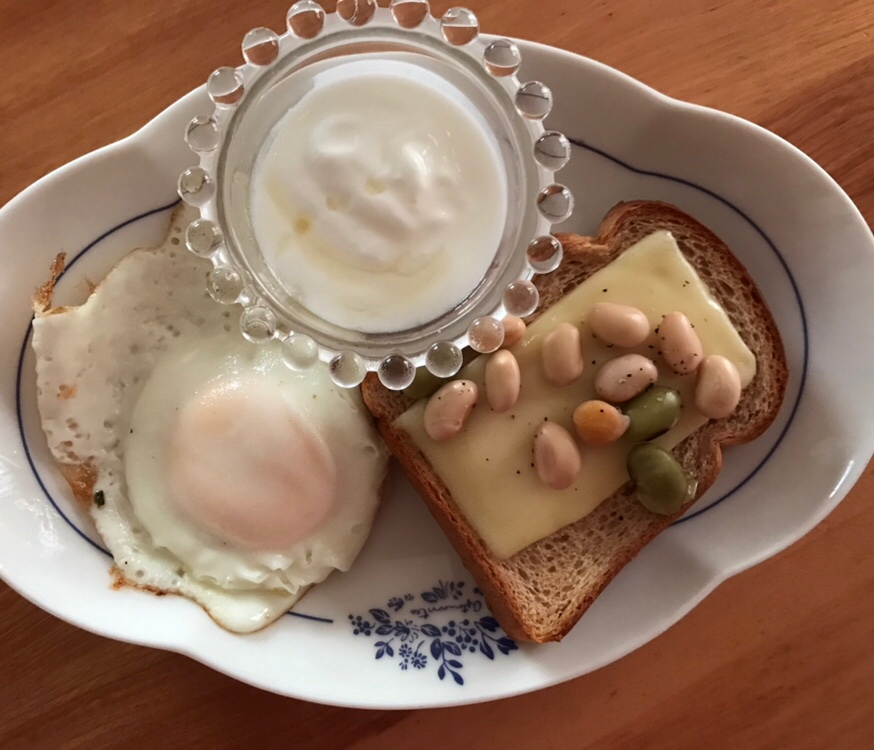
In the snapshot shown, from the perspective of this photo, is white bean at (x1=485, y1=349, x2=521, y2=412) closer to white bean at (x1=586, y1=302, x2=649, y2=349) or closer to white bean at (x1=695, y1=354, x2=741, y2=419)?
white bean at (x1=586, y1=302, x2=649, y2=349)

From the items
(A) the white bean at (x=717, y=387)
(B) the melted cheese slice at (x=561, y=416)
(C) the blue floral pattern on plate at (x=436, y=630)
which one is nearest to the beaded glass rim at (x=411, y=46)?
(B) the melted cheese slice at (x=561, y=416)

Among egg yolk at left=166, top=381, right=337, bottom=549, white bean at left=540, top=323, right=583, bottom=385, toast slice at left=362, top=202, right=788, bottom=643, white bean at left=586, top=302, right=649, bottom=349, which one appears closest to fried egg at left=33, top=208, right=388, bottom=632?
egg yolk at left=166, top=381, right=337, bottom=549

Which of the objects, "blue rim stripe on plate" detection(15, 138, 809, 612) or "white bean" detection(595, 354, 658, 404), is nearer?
"white bean" detection(595, 354, 658, 404)

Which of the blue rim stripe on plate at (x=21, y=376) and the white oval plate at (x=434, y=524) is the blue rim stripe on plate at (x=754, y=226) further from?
the blue rim stripe on plate at (x=21, y=376)

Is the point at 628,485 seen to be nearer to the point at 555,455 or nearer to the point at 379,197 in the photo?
the point at 555,455

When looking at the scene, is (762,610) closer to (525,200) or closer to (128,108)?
(525,200)

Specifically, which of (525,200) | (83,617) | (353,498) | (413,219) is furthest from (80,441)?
(525,200)

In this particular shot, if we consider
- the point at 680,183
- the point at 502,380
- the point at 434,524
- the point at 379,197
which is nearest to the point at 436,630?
the point at 434,524
